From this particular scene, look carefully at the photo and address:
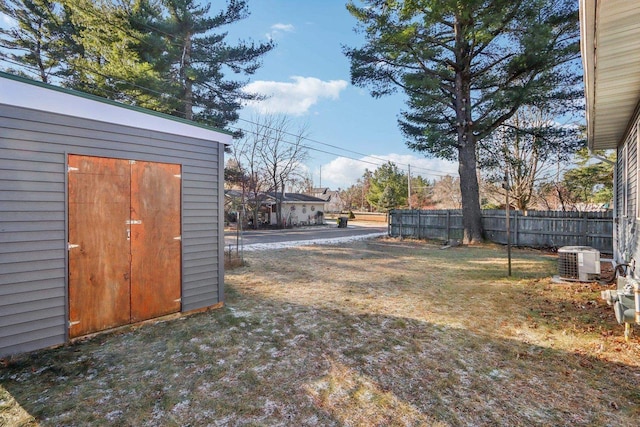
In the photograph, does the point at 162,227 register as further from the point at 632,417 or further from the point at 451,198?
the point at 451,198

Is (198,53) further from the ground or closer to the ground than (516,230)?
further from the ground

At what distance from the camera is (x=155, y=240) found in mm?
3750

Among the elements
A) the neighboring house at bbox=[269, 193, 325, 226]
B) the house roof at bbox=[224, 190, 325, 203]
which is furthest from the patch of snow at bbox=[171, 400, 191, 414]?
→ the neighboring house at bbox=[269, 193, 325, 226]

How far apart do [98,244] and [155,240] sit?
589 millimetres

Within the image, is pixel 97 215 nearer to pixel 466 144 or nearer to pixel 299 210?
pixel 466 144

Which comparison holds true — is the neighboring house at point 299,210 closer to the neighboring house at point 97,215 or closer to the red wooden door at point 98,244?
the neighboring house at point 97,215

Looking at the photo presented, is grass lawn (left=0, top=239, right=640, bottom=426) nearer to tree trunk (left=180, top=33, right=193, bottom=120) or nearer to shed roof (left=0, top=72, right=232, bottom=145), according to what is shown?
A: shed roof (left=0, top=72, right=232, bottom=145)

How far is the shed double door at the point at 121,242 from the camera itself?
3.16m

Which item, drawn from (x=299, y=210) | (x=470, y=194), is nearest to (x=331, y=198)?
(x=299, y=210)

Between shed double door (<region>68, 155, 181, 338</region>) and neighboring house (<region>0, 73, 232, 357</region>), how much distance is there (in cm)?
1

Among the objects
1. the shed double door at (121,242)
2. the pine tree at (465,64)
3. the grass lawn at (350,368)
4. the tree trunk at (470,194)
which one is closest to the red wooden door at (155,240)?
the shed double door at (121,242)

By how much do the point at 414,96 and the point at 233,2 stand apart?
26.3ft

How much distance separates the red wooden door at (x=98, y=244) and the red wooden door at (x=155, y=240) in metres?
0.10

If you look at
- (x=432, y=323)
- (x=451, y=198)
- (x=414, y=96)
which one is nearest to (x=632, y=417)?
(x=432, y=323)
